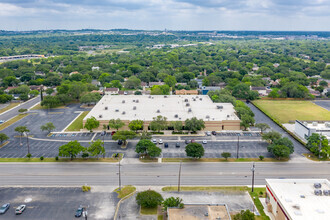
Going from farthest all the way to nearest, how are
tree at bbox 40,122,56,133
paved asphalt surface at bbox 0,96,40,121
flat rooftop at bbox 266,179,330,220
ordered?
paved asphalt surface at bbox 0,96,40,121, tree at bbox 40,122,56,133, flat rooftop at bbox 266,179,330,220

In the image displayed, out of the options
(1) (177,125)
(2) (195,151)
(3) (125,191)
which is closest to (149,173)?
(3) (125,191)

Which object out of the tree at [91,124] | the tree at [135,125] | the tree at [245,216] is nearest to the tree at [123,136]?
the tree at [135,125]

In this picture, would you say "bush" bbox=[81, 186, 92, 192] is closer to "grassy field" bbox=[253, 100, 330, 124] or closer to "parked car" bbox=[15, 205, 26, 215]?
"parked car" bbox=[15, 205, 26, 215]

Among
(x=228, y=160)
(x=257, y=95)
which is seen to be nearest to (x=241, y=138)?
(x=228, y=160)

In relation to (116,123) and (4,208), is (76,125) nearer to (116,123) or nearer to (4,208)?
(116,123)

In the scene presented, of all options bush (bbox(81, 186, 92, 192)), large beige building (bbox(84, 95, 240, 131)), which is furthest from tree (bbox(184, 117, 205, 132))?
bush (bbox(81, 186, 92, 192))
